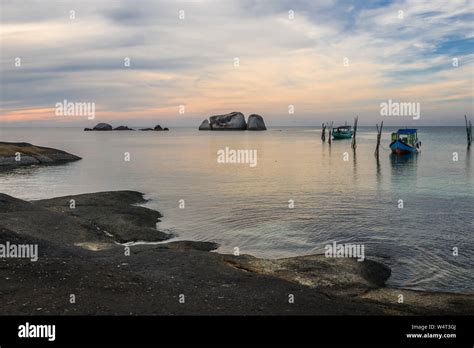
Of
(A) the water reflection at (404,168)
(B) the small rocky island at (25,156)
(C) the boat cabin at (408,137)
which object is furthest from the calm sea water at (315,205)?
(C) the boat cabin at (408,137)

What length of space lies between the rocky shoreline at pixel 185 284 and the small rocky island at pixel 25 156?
161 feet

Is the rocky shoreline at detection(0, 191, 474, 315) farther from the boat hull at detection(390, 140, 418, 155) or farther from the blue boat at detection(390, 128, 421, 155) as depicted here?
the blue boat at detection(390, 128, 421, 155)

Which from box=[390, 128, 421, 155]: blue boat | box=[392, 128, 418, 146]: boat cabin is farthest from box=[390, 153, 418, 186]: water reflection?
box=[392, 128, 418, 146]: boat cabin

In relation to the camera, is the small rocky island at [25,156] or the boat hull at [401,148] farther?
the boat hull at [401,148]

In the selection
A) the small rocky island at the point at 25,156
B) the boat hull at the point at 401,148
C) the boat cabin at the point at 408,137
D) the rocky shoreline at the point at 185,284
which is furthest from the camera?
the boat cabin at the point at 408,137

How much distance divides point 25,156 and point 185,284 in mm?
63669

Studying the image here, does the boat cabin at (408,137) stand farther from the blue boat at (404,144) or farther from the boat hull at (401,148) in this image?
the boat hull at (401,148)

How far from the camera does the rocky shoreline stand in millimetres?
12234

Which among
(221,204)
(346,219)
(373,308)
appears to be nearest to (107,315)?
(373,308)

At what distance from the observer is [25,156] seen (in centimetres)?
6950

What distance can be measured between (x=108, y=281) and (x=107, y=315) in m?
2.43

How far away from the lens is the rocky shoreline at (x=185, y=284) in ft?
40.1

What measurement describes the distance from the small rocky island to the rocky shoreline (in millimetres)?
48954

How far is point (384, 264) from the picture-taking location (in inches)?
791
